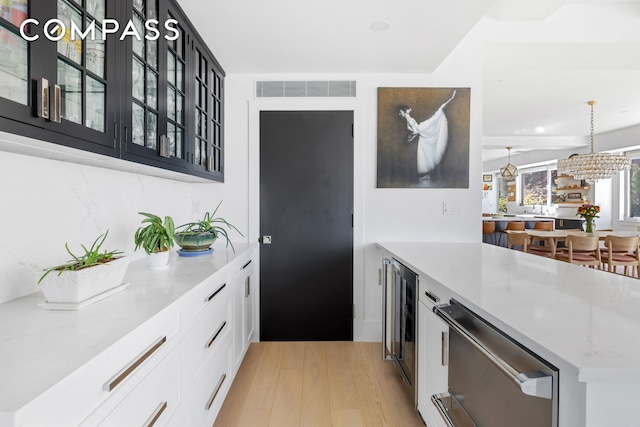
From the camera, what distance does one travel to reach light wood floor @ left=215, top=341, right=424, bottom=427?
5.69ft

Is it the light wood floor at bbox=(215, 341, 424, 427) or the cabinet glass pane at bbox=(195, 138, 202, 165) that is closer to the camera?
the light wood floor at bbox=(215, 341, 424, 427)

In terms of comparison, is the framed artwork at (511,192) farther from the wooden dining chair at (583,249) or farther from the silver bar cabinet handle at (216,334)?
the silver bar cabinet handle at (216,334)

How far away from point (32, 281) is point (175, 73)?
1.26 m

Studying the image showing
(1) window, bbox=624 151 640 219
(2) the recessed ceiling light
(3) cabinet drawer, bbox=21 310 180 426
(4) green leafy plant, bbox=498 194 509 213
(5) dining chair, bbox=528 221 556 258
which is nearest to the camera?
(3) cabinet drawer, bbox=21 310 180 426

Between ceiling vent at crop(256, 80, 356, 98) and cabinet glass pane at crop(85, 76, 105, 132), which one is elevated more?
ceiling vent at crop(256, 80, 356, 98)

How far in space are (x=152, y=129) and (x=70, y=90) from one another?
50 centimetres

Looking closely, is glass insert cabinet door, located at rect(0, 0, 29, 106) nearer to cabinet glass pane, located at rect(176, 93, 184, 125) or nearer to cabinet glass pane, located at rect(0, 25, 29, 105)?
cabinet glass pane, located at rect(0, 25, 29, 105)

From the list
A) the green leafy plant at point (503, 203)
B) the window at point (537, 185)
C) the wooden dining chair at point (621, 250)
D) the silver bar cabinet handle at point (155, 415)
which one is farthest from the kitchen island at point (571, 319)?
the green leafy plant at point (503, 203)

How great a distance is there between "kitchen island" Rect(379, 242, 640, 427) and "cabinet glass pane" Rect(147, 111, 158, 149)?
151 centimetres

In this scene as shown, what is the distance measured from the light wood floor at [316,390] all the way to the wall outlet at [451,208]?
135 cm

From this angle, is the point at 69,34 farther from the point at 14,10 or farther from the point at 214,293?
the point at 214,293

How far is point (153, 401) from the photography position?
100 cm

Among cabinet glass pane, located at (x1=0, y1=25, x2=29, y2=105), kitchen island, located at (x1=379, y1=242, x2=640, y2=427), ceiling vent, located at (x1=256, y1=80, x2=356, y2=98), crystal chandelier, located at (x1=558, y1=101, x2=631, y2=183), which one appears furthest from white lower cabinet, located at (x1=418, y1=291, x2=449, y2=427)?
crystal chandelier, located at (x1=558, y1=101, x2=631, y2=183)

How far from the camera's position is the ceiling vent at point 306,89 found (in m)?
2.68
